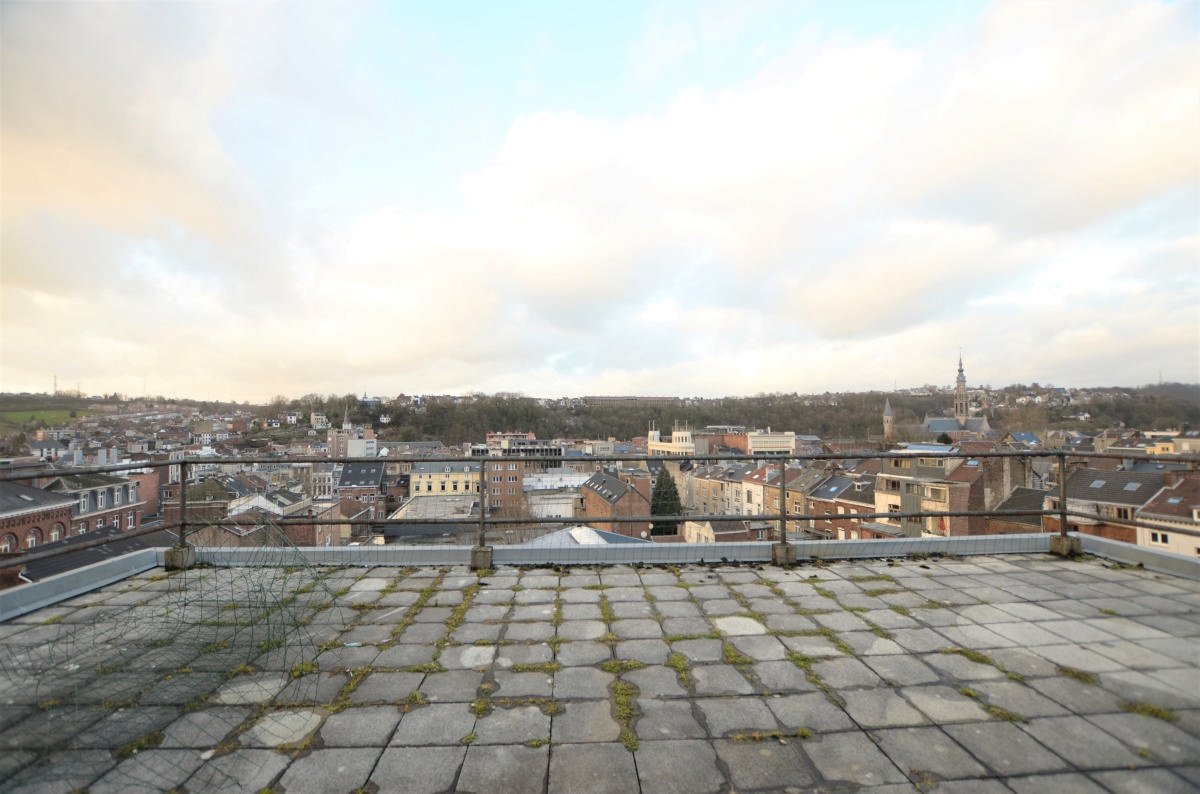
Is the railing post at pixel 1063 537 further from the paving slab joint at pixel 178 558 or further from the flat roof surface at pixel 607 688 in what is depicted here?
the paving slab joint at pixel 178 558

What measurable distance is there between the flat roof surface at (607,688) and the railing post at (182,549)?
548 mm

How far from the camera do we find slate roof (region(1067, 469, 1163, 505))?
502 cm

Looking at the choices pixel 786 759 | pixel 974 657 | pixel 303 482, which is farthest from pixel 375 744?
pixel 303 482

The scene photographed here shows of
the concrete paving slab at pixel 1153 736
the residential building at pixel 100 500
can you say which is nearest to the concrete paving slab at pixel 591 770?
the concrete paving slab at pixel 1153 736

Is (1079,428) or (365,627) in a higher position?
(1079,428)

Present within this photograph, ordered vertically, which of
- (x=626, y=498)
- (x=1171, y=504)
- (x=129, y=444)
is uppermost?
(x=129, y=444)

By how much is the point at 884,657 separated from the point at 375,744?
239 centimetres

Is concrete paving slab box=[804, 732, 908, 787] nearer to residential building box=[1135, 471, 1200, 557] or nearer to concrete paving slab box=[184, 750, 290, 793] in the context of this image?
concrete paving slab box=[184, 750, 290, 793]

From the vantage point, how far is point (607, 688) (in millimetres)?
2330

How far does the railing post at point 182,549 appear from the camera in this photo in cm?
434

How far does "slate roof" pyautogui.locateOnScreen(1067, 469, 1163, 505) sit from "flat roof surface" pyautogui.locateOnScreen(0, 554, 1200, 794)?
4.66 feet

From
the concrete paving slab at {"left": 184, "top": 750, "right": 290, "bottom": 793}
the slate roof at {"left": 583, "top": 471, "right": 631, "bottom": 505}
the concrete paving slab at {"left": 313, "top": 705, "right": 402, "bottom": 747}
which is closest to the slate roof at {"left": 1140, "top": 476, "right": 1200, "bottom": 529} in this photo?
the concrete paving slab at {"left": 313, "top": 705, "right": 402, "bottom": 747}

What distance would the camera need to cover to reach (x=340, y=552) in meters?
4.56

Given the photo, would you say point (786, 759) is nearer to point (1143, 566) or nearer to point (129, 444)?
point (1143, 566)
